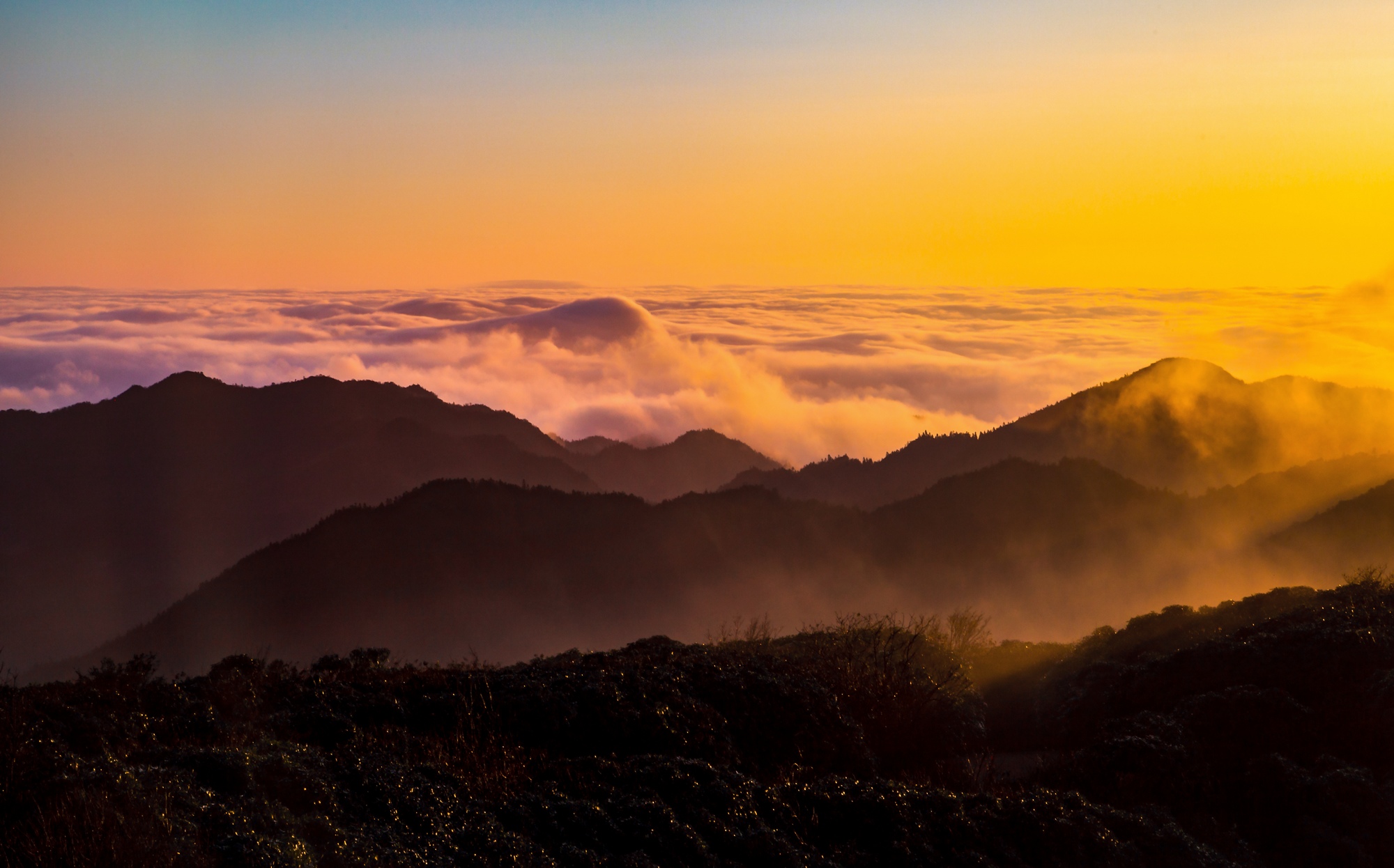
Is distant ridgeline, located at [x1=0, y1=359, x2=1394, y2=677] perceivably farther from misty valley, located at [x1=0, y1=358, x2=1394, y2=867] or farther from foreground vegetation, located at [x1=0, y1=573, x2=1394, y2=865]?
foreground vegetation, located at [x1=0, y1=573, x2=1394, y2=865]

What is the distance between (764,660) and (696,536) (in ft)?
201

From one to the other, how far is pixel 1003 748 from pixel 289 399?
575ft

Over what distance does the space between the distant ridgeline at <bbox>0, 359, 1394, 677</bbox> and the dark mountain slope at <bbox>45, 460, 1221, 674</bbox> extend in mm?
212

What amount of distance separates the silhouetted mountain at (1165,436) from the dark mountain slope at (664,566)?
32.3 m

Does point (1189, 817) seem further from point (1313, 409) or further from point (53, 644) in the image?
point (53, 644)

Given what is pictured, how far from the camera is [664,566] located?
8000 cm

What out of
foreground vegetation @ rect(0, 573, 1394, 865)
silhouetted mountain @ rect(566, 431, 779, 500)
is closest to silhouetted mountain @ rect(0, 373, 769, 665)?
silhouetted mountain @ rect(566, 431, 779, 500)

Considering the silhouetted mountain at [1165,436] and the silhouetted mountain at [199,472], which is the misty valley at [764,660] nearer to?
the silhouetted mountain at [1165,436]

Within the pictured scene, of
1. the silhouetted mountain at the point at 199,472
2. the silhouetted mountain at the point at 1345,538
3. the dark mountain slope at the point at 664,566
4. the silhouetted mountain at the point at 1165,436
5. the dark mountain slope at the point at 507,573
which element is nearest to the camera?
the silhouetted mountain at the point at 1345,538

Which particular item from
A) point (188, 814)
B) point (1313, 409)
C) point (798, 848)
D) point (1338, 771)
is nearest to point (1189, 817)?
point (1338, 771)

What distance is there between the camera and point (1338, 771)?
14.5m

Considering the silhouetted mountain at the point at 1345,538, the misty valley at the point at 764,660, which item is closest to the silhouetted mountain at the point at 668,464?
the misty valley at the point at 764,660

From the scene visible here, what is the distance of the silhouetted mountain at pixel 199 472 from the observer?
135250mm

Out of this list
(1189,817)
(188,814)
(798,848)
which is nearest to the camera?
(188,814)
